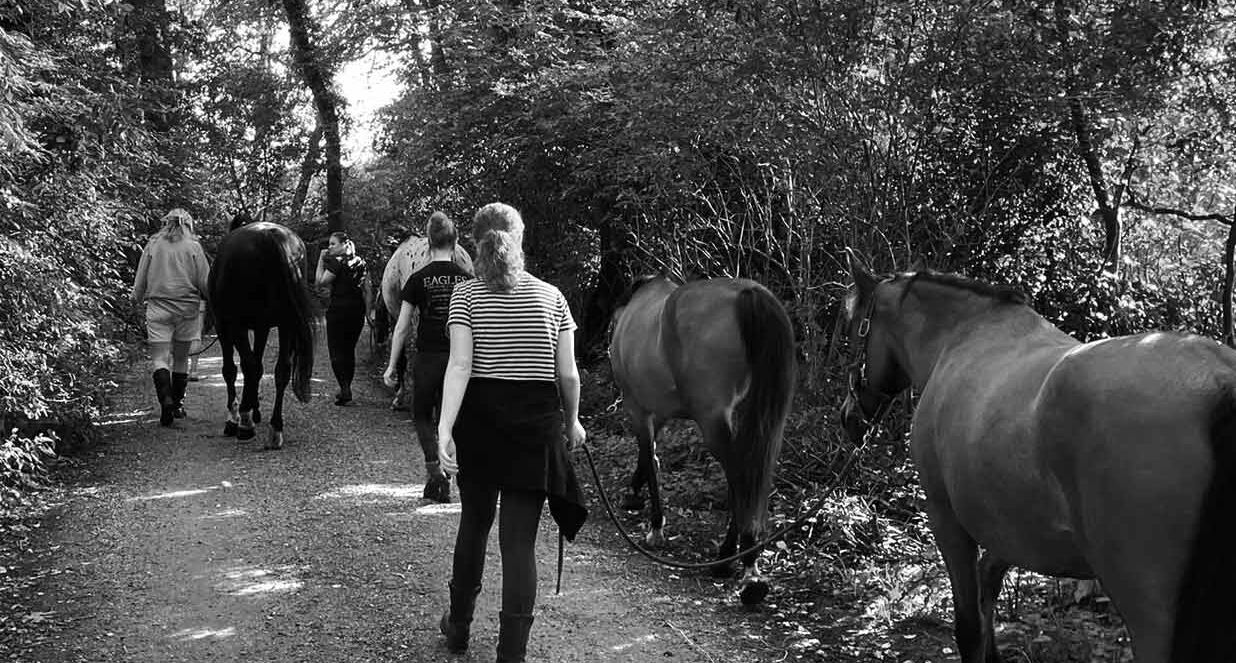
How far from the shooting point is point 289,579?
19.6ft

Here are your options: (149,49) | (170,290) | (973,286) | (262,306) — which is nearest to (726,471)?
(973,286)

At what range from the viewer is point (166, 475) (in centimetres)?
852

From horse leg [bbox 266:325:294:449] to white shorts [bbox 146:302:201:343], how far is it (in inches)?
39.2

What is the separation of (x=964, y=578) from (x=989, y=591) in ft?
0.73

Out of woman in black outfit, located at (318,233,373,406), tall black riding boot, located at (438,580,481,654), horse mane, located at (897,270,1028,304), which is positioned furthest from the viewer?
woman in black outfit, located at (318,233,373,406)

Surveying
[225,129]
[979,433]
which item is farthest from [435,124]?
[225,129]

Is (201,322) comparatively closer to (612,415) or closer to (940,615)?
(612,415)

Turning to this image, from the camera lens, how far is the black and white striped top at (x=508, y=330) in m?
4.46

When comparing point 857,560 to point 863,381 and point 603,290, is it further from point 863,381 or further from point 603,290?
point 603,290

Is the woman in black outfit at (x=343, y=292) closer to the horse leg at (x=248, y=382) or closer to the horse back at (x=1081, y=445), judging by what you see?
the horse leg at (x=248, y=382)

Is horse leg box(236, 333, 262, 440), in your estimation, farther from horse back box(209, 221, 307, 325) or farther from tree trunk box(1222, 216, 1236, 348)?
tree trunk box(1222, 216, 1236, 348)

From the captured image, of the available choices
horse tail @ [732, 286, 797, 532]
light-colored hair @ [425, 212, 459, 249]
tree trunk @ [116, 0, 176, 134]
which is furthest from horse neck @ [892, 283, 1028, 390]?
tree trunk @ [116, 0, 176, 134]

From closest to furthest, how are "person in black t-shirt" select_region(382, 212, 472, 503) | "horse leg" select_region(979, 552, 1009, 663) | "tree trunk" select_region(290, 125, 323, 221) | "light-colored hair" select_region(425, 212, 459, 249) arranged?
"horse leg" select_region(979, 552, 1009, 663), "person in black t-shirt" select_region(382, 212, 472, 503), "light-colored hair" select_region(425, 212, 459, 249), "tree trunk" select_region(290, 125, 323, 221)

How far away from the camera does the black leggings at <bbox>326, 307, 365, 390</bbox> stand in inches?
463
